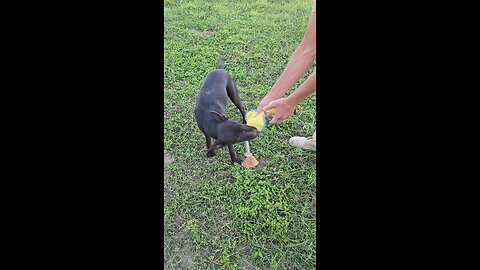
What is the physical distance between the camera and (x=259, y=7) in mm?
6660

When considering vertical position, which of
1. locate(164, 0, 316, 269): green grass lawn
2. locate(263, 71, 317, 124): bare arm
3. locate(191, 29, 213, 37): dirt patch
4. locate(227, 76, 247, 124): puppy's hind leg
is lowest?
locate(164, 0, 316, 269): green grass lawn

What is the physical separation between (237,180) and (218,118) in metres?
0.62

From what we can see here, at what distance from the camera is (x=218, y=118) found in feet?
10.2

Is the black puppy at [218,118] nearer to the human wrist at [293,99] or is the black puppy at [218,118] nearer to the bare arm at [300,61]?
the human wrist at [293,99]

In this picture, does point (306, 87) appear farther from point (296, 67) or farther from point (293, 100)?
point (296, 67)

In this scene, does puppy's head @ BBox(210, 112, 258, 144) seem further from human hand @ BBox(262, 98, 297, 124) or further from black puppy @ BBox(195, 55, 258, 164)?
human hand @ BBox(262, 98, 297, 124)

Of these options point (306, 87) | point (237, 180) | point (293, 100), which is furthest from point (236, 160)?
point (306, 87)

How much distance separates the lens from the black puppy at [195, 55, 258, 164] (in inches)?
121

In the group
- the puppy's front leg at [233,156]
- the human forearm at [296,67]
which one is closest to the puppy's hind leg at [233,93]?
the human forearm at [296,67]

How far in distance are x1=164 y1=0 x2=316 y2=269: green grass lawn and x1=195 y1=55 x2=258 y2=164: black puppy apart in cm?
31

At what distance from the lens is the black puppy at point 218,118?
121 inches

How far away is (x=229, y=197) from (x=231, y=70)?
86.2 inches

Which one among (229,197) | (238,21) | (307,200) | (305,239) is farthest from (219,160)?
(238,21)

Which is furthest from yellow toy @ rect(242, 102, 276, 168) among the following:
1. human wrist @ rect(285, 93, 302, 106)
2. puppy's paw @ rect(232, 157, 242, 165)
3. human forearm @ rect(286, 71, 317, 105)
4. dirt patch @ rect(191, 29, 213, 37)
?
dirt patch @ rect(191, 29, 213, 37)
